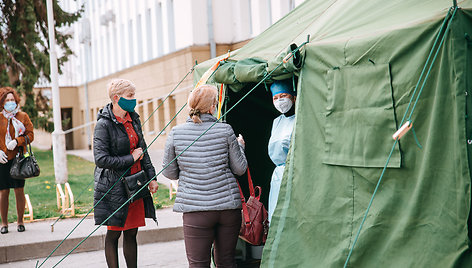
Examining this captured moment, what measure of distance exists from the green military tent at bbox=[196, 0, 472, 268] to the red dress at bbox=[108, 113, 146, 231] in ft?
4.09

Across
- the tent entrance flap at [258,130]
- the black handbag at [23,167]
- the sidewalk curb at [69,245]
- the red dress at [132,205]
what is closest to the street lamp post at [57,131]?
the black handbag at [23,167]

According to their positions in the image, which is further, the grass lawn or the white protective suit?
the grass lawn

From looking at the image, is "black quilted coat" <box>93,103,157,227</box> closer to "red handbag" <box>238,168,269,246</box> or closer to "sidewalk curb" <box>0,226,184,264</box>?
"red handbag" <box>238,168,269,246</box>

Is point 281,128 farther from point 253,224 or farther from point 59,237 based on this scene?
point 59,237

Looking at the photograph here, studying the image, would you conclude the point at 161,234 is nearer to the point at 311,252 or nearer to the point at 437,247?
the point at 311,252

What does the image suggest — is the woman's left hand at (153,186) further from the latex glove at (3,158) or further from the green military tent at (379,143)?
the latex glove at (3,158)

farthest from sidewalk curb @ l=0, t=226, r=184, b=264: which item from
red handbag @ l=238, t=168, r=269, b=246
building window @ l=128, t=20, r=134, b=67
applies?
building window @ l=128, t=20, r=134, b=67

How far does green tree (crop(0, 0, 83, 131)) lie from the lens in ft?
78.5

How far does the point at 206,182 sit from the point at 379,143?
1.31 m

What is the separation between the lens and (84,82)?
3862 centimetres

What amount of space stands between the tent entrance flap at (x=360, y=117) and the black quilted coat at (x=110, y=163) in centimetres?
184

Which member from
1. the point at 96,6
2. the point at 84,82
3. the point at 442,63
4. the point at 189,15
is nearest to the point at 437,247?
the point at 442,63

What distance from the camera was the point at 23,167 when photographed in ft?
25.8

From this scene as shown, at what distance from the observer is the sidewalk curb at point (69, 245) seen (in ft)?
25.2
